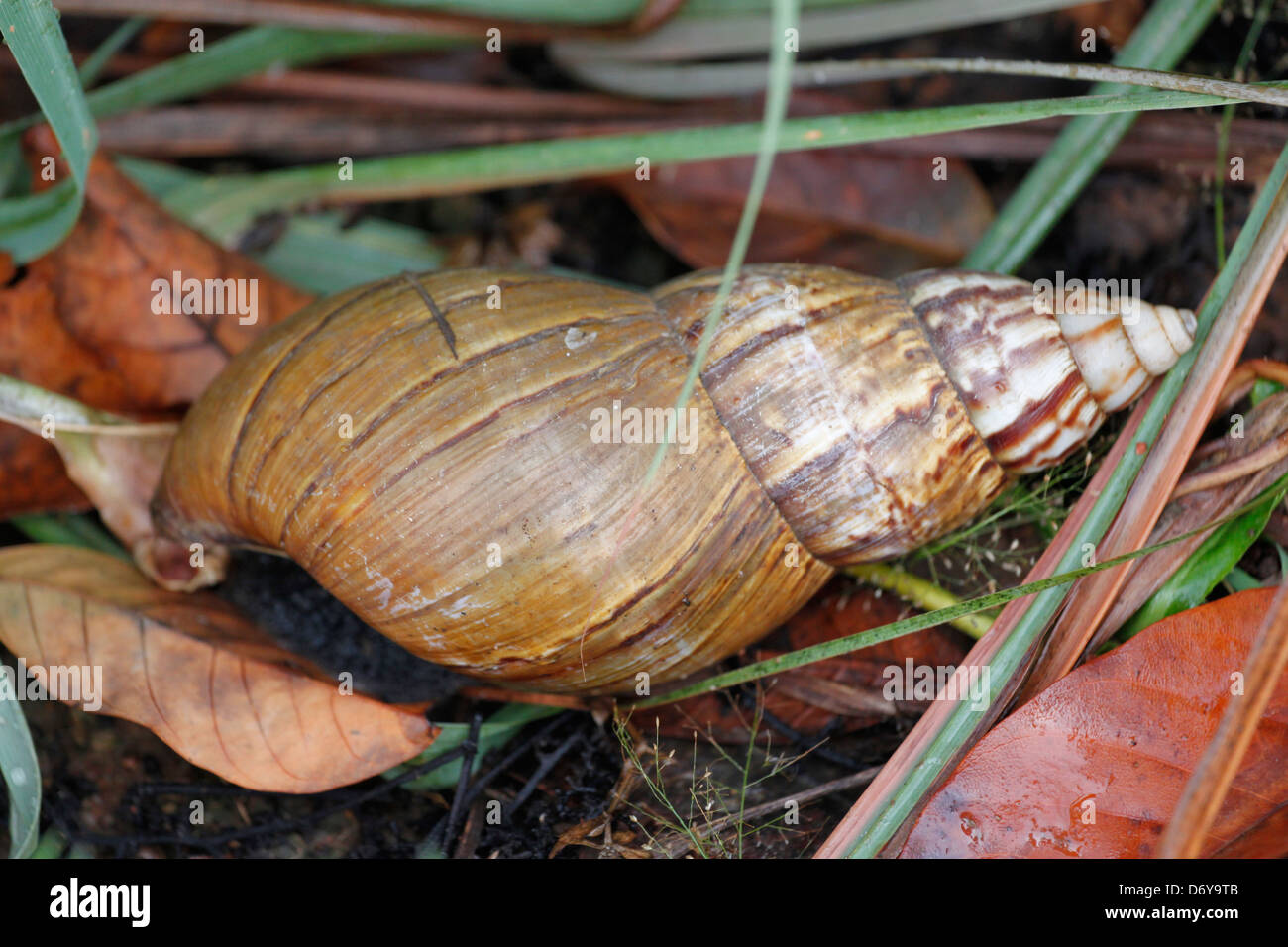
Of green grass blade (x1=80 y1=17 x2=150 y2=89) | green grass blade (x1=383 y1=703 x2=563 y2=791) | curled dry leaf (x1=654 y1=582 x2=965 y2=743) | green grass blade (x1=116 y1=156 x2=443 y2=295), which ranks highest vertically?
green grass blade (x1=80 y1=17 x2=150 y2=89)

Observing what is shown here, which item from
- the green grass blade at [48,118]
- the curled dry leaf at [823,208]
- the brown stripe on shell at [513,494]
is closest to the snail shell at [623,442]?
the brown stripe on shell at [513,494]

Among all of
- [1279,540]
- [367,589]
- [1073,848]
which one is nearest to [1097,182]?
[1279,540]

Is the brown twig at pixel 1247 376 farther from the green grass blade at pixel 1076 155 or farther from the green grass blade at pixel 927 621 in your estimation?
the green grass blade at pixel 1076 155

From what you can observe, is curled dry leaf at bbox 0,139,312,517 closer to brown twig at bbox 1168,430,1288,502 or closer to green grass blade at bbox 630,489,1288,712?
green grass blade at bbox 630,489,1288,712

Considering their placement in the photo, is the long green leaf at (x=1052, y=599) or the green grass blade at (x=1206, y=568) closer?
the long green leaf at (x=1052, y=599)

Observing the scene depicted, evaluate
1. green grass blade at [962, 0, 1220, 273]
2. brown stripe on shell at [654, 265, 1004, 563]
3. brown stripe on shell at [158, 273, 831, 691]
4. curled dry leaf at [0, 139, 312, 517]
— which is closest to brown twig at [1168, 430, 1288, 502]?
brown stripe on shell at [654, 265, 1004, 563]
